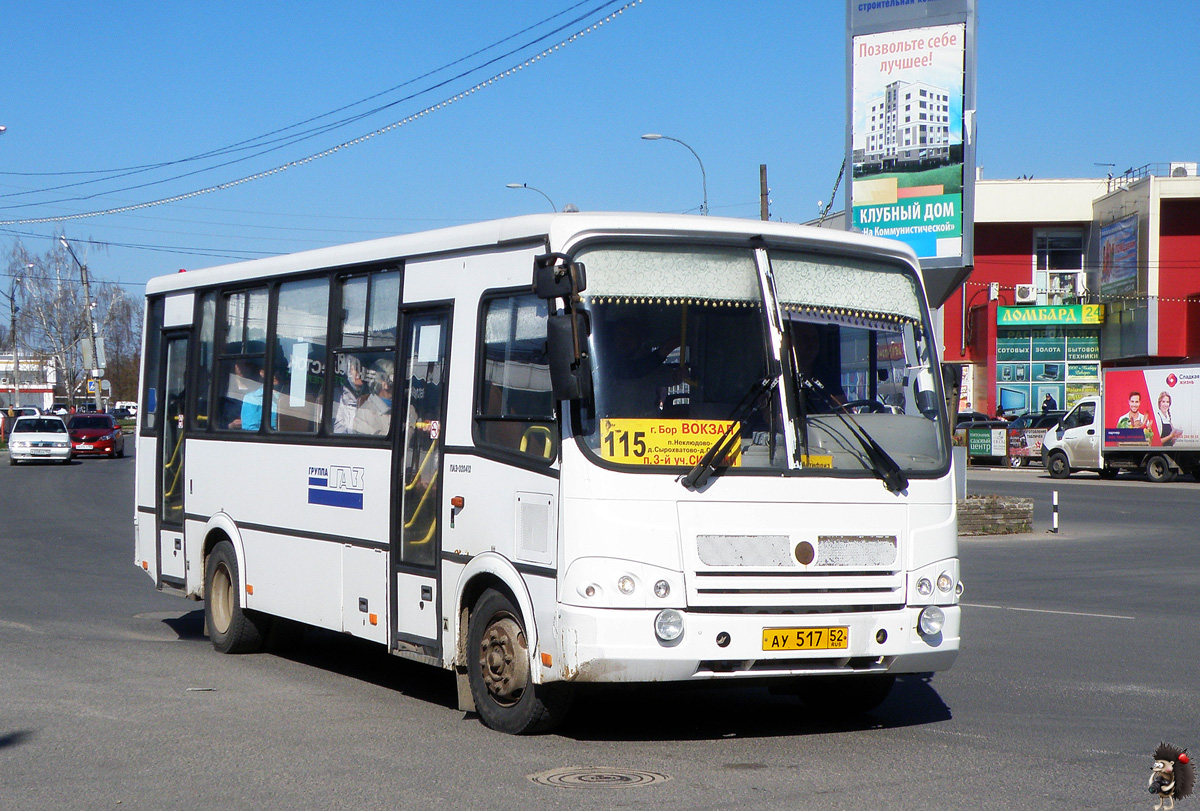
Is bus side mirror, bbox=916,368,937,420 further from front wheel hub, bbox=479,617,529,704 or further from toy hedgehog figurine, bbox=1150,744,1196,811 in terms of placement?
toy hedgehog figurine, bbox=1150,744,1196,811

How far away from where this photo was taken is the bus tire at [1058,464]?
134ft

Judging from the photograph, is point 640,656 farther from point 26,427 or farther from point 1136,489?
point 26,427

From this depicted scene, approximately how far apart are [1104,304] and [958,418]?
4899 cm

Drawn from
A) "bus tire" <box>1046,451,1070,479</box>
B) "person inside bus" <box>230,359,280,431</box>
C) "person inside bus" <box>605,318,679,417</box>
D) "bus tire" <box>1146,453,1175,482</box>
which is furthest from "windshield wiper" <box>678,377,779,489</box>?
"bus tire" <box>1046,451,1070,479</box>

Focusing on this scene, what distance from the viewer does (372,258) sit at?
8992 mm

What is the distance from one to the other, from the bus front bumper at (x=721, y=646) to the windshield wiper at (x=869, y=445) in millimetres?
664

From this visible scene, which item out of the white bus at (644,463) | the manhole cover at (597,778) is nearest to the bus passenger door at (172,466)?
the white bus at (644,463)

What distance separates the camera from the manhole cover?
20.8ft

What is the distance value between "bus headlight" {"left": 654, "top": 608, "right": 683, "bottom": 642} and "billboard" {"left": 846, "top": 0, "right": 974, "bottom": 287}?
59.9ft

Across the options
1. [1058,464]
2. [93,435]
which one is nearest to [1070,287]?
[1058,464]

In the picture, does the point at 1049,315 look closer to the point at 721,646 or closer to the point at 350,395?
the point at 350,395

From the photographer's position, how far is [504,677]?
7.44 m

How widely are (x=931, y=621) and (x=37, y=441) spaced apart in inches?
1696

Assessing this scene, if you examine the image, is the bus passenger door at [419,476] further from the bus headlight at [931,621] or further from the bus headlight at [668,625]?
the bus headlight at [931,621]
